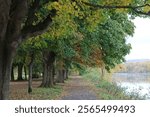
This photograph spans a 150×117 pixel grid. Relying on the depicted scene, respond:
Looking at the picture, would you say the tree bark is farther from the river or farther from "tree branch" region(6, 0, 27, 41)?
the river

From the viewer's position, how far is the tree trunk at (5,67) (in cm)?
1247

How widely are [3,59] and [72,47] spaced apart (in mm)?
20773

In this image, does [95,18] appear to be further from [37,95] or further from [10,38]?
[37,95]

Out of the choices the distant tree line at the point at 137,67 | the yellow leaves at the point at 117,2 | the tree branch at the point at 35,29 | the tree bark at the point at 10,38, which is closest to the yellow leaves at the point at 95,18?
the yellow leaves at the point at 117,2

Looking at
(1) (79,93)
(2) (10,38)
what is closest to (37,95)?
(1) (79,93)

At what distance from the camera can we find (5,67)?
12625 millimetres

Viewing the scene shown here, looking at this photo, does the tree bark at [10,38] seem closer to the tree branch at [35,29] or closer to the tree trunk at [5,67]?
the tree trunk at [5,67]

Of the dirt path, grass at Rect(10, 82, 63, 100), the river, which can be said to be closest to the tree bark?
grass at Rect(10, 82, 63, 100)

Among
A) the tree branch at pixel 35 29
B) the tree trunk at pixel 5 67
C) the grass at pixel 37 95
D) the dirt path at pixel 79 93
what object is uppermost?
the tree branch at pixel 35 29

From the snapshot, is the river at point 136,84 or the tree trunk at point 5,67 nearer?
the tree trunk at point 5,67

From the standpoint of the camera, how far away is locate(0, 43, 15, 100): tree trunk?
40.9 feet

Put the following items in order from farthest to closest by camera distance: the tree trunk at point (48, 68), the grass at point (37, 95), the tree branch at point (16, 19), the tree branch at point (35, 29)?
1. the tree trunk at point (48, 68)
2. the grass at point (37, 95)
3. the tree branch at point (35, 29)
4. the tree branch at point (16, 19)

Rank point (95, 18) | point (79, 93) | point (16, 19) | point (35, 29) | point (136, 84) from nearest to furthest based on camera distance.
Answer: point (16, 19) → point (35, 29) → point (95, 18) → point (79, 93) → point (136, 84)

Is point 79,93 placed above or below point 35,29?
below
